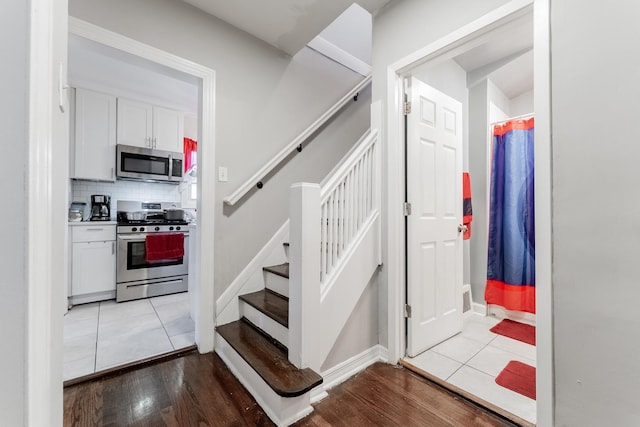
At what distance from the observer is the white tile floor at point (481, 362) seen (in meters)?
1.45

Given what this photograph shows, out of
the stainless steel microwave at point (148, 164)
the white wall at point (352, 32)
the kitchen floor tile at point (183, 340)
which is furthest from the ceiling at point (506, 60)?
the stainless steel microwave at point (148, 164)

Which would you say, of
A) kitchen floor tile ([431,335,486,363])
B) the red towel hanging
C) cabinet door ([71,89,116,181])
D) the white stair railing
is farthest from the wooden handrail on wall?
cabinet door ([71,89,116,181])

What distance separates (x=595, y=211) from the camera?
1040mm

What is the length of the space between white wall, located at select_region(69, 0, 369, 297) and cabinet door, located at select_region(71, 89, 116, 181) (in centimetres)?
222

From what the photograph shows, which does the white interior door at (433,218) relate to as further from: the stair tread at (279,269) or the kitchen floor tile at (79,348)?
the kitchen floor tile at (79,348)

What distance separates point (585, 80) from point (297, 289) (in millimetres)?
1604

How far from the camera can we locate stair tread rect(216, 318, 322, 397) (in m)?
1.28

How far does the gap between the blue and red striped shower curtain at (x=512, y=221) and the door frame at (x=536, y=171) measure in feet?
4.50

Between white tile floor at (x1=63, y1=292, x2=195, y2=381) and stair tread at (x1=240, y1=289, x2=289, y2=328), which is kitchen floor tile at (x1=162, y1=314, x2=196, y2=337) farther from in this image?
stair tread at (x1=240, y1=289, x2=289, y2=328)

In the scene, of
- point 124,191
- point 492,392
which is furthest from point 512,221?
point 124,191

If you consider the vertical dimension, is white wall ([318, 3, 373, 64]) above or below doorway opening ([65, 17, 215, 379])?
above
